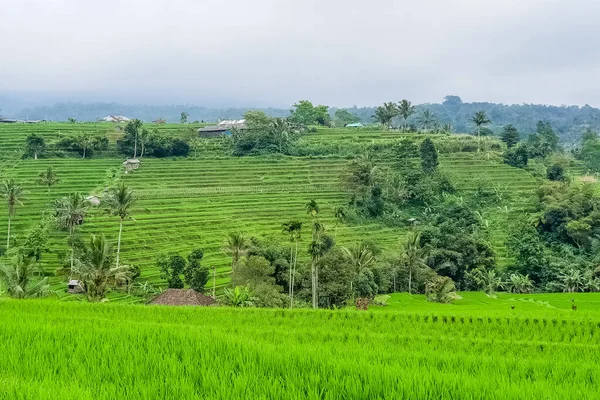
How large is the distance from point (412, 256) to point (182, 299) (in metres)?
14.6

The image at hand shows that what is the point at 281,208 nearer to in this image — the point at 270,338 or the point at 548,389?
the point at 270,338

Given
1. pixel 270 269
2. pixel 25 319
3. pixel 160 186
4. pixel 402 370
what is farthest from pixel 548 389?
pixel 160 186

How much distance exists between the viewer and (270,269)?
83.7ft

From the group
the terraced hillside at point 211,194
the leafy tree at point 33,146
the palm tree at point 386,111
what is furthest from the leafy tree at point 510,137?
the leafy tree at point 33,146

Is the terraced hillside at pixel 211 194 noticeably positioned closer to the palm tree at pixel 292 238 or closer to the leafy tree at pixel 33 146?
the leafy tree at pixel 33 146

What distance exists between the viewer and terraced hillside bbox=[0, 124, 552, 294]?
3369 centimetres

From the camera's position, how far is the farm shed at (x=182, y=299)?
22.2m

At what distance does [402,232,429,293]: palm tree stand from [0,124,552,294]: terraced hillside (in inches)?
166

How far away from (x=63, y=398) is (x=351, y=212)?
3823 cm


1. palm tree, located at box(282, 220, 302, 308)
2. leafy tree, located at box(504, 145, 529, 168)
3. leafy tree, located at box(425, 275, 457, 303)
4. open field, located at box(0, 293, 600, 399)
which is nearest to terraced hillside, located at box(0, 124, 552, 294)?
leafy tree, located at box(504, 145, 529, 168)

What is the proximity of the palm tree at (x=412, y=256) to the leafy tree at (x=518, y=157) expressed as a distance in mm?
24251

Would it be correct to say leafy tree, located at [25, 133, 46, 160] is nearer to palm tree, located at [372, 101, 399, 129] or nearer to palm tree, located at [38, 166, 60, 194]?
palm tree, located at [38, 166, 60, 194]

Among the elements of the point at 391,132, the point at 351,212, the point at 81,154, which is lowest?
the point at 351,212

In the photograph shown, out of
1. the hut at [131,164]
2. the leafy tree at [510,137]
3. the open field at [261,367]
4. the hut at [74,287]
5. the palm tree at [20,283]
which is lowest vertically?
the hut at [74,287]
